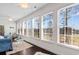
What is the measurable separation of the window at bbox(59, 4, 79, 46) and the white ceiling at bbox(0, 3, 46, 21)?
552 mm

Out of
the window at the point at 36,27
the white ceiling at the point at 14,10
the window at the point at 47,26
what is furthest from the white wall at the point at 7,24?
the window at the point at 47,26

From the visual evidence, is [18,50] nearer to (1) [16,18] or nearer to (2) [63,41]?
(1) [16,18]

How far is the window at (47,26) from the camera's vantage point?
3.45m

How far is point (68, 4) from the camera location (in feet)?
10.3

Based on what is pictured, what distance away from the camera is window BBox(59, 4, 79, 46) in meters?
3.25

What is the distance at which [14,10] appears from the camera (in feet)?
10.9

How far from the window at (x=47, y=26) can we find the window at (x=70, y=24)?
23 cm

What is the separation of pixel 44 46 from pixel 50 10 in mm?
851

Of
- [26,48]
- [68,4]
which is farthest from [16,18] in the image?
[68,4]

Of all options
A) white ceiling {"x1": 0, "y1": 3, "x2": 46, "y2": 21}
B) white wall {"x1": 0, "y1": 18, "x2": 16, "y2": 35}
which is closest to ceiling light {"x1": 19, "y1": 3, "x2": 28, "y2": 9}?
white ceiling {"x1": 0, "y1": 3, "x2": 46, "y2": 21}

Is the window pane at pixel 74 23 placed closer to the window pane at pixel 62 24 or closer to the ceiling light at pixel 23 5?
the window pane at pixel 62 24

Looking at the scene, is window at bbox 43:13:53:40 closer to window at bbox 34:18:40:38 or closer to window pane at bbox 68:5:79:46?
window at bbox 34:18:40:38

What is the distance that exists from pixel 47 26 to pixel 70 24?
53 cm

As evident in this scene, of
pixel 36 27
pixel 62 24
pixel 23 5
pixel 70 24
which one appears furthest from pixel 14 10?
pixel 70 24
